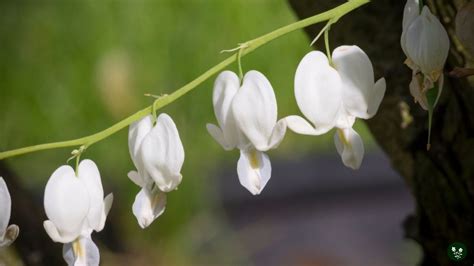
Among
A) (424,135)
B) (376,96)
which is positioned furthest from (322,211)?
(376,96)

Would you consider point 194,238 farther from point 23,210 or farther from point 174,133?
point 174,133

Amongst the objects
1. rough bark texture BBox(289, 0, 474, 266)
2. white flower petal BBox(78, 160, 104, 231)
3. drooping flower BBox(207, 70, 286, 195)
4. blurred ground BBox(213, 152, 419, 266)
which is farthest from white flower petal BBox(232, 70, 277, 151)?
blurred ground BBox(213, 152, 419, 266)

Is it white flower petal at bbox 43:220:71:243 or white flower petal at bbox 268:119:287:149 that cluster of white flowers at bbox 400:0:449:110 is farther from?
white flower petal at bbox 43:220:71:243

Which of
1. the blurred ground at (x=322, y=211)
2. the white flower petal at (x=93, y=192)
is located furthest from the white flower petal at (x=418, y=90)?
the blurred ground at (x=322, y=211)

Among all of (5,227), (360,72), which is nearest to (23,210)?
(5,227)

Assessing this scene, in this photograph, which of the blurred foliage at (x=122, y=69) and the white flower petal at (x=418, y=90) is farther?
the blurred foliage at (x=122, y=69)

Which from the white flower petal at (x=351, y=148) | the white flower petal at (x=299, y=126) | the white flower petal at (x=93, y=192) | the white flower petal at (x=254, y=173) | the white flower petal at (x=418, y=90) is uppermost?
the white flower petal at (x=93, y=192)

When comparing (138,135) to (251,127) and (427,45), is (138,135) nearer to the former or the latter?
(251,127)

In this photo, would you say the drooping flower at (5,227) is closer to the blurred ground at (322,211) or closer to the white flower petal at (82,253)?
the white flower petal at (82,253)
